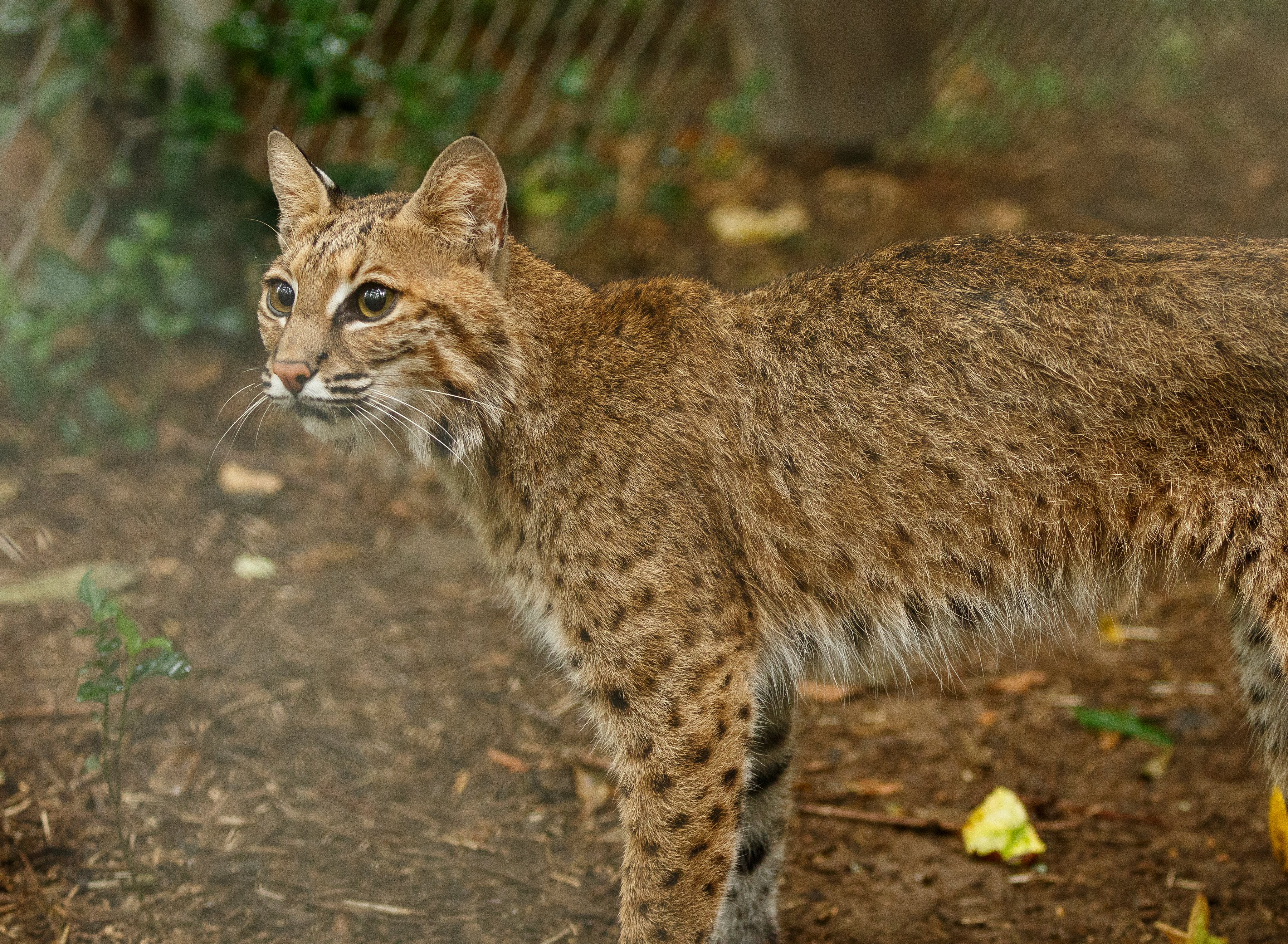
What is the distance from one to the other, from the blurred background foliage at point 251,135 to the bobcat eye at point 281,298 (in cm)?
98

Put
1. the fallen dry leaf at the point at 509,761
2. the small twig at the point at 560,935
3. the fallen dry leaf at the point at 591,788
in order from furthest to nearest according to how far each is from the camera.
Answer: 1. the fallen dry leaf at the point at 509,761
2. the fallen dry leaf at the point at 591,788
3. the small twig at the point at 560,935

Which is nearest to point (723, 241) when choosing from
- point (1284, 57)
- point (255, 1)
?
point (255, 1)

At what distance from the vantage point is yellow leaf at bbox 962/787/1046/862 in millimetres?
4168

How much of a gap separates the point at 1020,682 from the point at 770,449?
2.10m

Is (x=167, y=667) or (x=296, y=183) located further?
(x=296, y=183)

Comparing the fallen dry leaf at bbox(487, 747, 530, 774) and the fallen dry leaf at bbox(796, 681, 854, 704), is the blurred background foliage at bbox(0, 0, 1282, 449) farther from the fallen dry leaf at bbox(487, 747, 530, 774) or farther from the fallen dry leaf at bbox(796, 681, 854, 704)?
the fallen dry leaf at bbox(796, 681, 854, 704)

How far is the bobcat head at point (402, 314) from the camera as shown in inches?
134

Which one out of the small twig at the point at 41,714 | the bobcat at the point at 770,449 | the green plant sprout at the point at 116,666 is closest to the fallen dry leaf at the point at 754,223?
the bobcat at the point at 770,449

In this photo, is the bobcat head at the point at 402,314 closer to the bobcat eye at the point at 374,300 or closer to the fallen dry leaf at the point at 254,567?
the bobcat eye at the point at 374,300

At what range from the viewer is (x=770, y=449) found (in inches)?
144

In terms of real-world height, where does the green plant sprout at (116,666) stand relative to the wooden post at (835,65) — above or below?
below

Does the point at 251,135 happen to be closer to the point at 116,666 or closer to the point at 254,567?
the point at 254,567

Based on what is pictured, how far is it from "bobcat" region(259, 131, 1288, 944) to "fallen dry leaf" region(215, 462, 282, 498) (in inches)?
79.0

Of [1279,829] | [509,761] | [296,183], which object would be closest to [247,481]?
[509,761]
